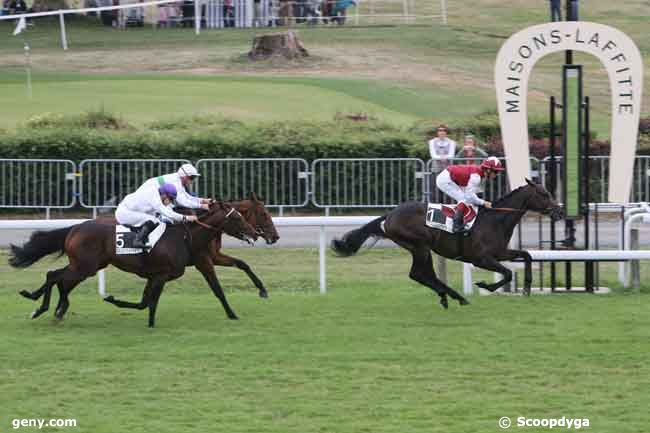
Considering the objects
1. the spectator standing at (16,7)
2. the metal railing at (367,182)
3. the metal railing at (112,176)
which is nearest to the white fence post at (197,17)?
the spectator standing at (16,7)

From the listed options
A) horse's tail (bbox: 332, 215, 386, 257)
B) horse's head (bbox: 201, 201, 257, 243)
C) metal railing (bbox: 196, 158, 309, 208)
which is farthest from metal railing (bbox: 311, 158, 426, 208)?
horse's head (bbox: 201, 201, 257, 243)

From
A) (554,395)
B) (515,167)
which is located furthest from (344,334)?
(515,167)

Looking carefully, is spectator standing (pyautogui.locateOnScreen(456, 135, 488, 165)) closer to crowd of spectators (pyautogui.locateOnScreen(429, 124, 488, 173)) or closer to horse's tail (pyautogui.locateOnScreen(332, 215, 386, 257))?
crowd of spectators (pyautogui.locateOnScreen(429, 124, 488, 173))

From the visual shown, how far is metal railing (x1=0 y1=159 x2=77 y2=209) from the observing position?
18.4 m

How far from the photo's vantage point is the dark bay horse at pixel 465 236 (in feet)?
39.5

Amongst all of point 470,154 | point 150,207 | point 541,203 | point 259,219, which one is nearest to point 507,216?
point 541,203

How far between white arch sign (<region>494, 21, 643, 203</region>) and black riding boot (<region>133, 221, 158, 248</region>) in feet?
12.5

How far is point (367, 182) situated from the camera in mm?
18391

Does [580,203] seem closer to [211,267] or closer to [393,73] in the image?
[211,267]

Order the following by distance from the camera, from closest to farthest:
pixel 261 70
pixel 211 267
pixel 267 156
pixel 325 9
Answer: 1. pixel 211 267
2. pixel 267 156
3. pixel 261 70
4. pixel 325 9

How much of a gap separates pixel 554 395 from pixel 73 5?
32.3m

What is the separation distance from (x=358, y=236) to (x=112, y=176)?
23.4 feet

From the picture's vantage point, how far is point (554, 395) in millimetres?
8648

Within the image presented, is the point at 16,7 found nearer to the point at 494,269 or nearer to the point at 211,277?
the point at 211,277
